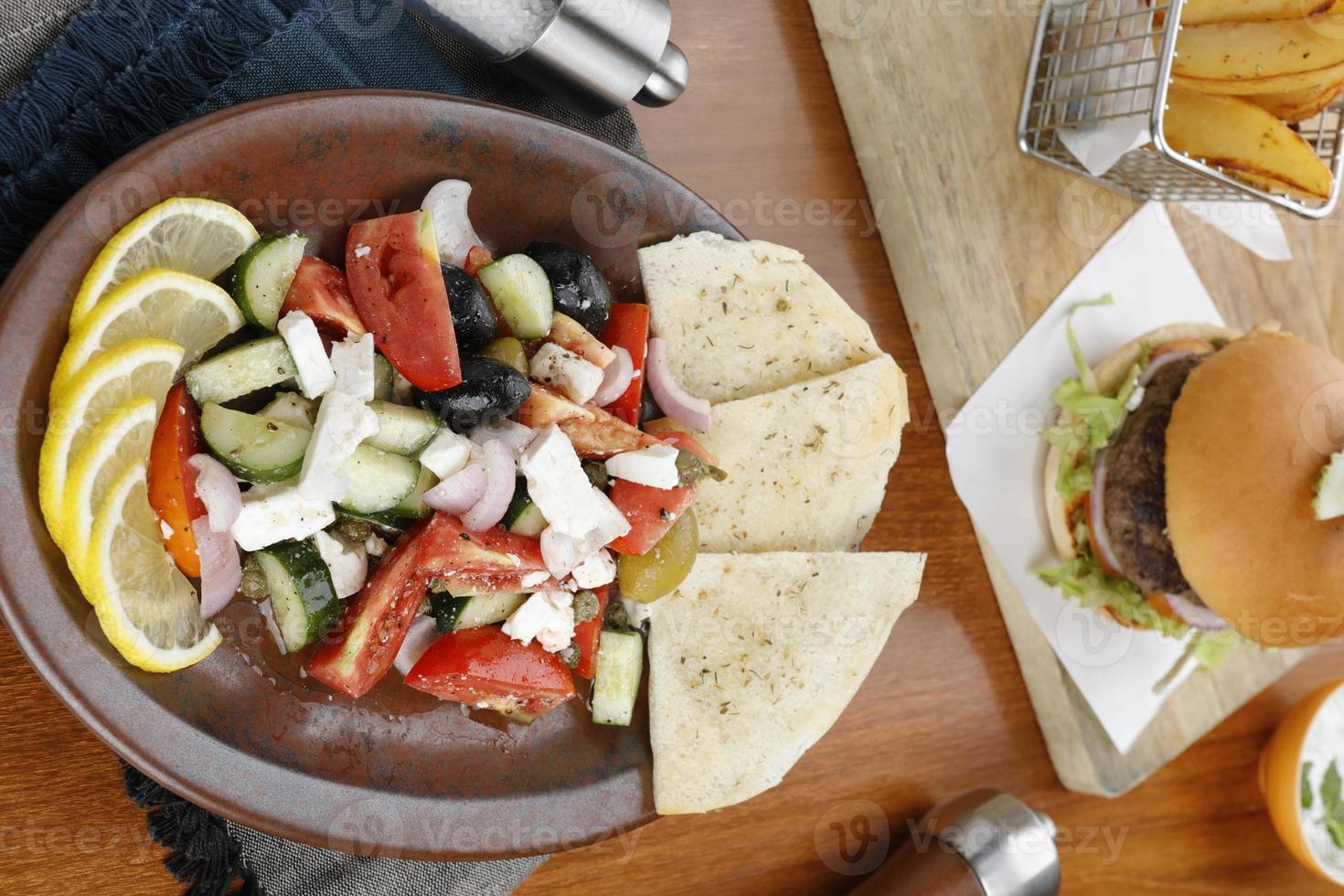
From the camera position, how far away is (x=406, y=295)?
187 centimetres

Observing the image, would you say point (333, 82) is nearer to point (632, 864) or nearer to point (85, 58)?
point (85, 58)

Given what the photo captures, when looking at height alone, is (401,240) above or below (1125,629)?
above

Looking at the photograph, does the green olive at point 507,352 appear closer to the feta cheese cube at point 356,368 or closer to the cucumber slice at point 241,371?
the feta cheese cube at point 356,368

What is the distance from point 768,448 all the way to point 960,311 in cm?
83

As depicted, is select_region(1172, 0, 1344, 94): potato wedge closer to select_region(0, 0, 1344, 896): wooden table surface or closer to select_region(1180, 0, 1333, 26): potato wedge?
select_region(1180, 0, 1333, 26): potato wedge

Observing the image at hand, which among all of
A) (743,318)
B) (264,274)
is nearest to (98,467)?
(264,274)

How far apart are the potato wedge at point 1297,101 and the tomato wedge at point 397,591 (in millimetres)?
2243

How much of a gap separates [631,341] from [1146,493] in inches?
60.3

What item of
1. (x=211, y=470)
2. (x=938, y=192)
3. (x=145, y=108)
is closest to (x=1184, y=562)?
(x=938, y=192)

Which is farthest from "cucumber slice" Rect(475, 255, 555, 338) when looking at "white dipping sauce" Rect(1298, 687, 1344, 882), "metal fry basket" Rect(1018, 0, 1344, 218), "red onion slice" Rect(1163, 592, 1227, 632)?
"white dipping sauce" Rect(1298, 687, 1344, 882)

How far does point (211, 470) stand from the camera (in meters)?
1.71

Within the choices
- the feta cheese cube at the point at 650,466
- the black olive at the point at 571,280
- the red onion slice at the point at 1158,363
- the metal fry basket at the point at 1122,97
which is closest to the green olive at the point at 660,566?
the feta cheese cube at the point at 650,466

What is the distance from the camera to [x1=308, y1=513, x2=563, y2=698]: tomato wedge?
72.0 inches

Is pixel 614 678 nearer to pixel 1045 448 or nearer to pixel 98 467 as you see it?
pixel 98 467
